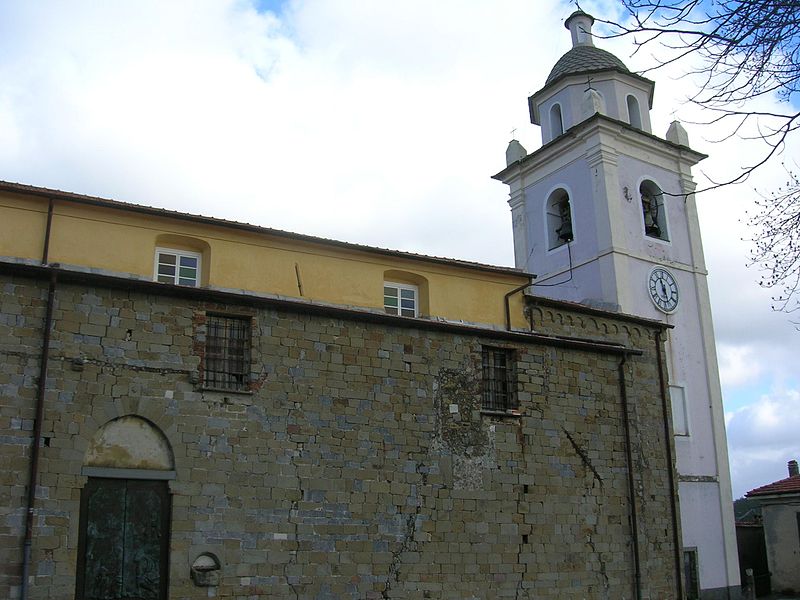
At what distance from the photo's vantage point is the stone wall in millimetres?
12445

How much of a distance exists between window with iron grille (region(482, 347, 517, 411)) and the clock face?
26.8 ft

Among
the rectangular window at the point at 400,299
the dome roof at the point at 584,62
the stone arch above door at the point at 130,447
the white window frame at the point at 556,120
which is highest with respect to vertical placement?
the dome roof at the point at 584,62

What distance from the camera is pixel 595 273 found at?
23312 mm

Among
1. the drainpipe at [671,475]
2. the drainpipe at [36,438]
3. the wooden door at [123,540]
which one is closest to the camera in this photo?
the drainpipe at [36,438]

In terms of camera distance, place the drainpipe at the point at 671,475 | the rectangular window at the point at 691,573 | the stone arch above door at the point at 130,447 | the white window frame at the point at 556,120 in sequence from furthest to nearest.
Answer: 1. the white window frame at the point at 556,120
2. the rectangular window at the point at 691,573
3. the drainpipe at the point at 671,475
4. the stone arch above door at the point at 130,447

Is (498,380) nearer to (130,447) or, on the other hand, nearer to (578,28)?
(130,447)

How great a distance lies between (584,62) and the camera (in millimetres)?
26375

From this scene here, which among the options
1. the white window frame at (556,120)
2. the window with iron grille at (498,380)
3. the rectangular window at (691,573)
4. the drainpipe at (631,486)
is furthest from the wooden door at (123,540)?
the white window frame at (556,120)

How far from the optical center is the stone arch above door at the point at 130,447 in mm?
12586

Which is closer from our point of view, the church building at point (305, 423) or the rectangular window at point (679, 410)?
the church building at point (305, 423)

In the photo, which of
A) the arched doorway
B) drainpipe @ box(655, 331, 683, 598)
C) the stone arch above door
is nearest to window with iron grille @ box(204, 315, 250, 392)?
the stone arch above door

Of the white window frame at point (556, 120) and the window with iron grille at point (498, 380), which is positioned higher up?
the white window frame at point (556, 120)

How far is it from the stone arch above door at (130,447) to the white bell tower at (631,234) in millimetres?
13276

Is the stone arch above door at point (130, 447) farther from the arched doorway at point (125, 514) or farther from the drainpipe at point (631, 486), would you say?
the drainpipe at point (631, 486)
